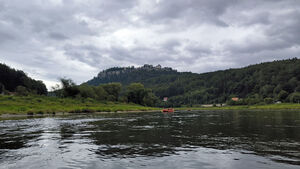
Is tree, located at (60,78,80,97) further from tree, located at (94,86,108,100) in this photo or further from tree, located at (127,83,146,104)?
tree, located at (127,83,146,104)

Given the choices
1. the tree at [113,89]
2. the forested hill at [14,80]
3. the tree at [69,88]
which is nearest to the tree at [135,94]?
the tree at [113,89]

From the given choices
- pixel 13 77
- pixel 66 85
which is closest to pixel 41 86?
pixel 13 77

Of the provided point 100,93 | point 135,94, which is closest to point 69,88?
point 100,93

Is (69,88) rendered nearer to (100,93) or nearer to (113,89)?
(100,93)

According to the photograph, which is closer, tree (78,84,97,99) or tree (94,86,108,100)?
tree (78,84,97,99)

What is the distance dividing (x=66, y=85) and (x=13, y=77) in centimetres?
5197

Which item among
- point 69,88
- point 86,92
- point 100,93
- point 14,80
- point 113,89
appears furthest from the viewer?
point 113,89

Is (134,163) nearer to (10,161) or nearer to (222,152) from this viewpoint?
(222,152)

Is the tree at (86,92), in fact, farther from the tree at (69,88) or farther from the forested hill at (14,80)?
the forested hill at (14,80)

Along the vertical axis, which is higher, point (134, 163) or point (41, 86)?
point (41, 86)

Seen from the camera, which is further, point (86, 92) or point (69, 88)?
point (86, 92)

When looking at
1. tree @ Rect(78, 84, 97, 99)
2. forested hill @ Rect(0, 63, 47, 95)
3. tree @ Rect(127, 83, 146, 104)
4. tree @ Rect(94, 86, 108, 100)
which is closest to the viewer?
tree @ Rect(78, 84, 97, 99)

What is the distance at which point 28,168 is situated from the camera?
12.7 meters

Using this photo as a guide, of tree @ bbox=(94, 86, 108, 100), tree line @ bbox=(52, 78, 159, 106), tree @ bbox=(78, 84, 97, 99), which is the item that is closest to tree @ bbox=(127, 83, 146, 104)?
tree line @ bbox=(52, 78, 159, 106)
